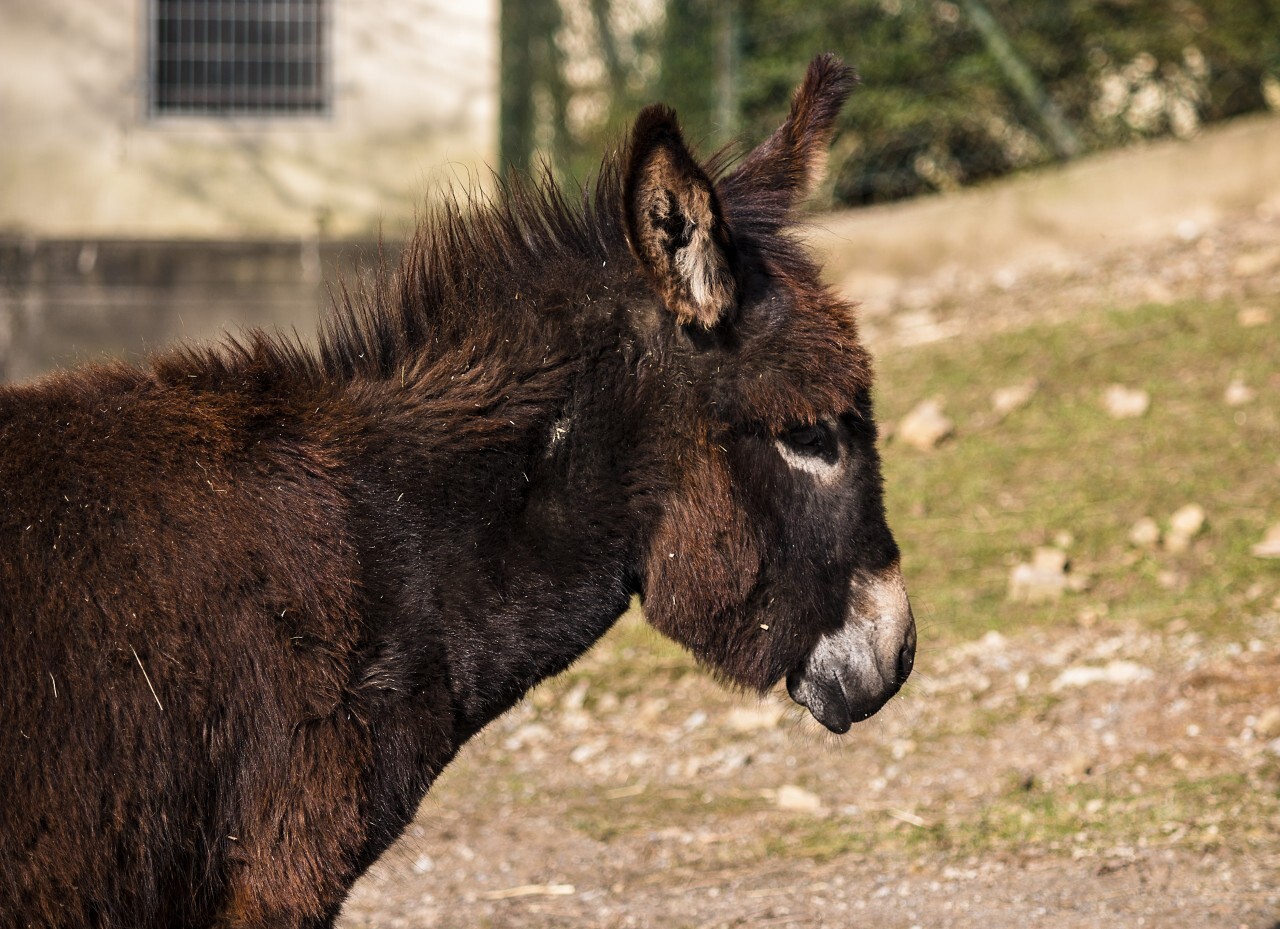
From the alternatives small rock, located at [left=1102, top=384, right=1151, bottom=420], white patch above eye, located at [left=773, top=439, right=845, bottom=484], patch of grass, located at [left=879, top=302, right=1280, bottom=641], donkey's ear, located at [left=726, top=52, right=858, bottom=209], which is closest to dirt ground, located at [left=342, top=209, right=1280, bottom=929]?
patch of grass, located at [left=879, top=302, right=1280, bottom=641]

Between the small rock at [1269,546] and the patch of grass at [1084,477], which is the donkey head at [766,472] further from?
the small rock at [1269,546]

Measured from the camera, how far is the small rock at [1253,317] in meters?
8.36

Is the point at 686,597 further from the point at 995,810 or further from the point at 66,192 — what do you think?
the point at 66,192

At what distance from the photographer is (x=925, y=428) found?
26.5ft

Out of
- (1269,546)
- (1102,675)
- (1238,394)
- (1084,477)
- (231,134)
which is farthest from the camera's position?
(231,134)

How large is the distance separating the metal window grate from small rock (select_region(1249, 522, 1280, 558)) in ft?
29.5

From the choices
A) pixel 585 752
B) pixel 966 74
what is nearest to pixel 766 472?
pixel 585 752

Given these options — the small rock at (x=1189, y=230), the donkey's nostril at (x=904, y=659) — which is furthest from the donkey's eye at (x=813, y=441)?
the small rock at (x=1189, y=230)

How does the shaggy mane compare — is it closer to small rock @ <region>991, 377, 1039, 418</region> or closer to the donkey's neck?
the donkey's neck

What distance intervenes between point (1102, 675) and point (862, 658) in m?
2.86

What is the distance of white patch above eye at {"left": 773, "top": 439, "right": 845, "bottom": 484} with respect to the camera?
311 cm

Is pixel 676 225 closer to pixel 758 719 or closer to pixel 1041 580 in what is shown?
pixel 758 719

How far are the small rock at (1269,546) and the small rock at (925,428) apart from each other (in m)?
2.13

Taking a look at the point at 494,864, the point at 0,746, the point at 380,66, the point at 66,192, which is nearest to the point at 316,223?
the point at 380,66
